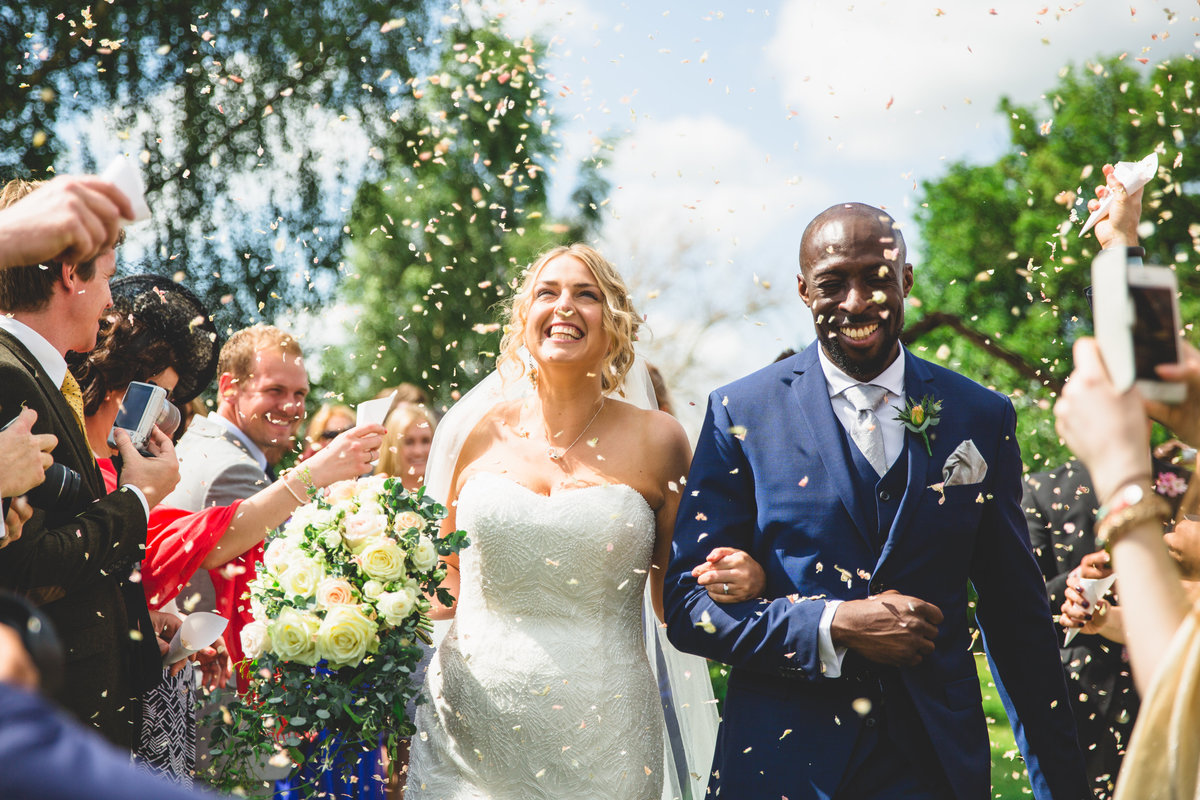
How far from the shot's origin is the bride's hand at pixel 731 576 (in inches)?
125

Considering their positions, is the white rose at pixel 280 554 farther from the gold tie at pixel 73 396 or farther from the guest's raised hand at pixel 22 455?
the guest's raised hand at pixel 22 455

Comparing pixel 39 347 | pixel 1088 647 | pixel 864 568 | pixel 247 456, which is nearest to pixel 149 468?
pixel 39 347

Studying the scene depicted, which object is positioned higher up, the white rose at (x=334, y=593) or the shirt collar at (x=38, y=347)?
the shirt collar at (x=38, y=347)

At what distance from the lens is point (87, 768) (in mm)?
1090

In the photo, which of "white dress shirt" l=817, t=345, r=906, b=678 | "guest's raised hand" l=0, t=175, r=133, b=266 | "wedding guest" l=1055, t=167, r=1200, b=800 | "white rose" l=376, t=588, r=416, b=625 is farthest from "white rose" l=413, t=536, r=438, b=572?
"wedding guest" l=1055, t=167, r=1200, b=800

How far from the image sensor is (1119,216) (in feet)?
11.0

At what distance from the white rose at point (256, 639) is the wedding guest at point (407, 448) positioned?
8.80 feet

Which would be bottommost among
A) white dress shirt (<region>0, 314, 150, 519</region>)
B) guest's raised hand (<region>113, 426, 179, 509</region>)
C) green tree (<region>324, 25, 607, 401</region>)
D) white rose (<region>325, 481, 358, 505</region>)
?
white rose (<region>325, 481, 358, 505</region>)

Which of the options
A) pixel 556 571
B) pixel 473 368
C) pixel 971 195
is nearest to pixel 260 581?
pixel 556 571

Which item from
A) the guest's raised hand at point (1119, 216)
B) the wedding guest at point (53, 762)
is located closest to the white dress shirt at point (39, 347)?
the wedding guest at point (53, 762)

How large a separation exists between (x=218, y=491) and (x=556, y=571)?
1.95 metres

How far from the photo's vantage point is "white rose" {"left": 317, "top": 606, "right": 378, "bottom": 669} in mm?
3582

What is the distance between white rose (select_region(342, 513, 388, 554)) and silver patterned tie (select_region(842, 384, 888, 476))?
1736 millimetres

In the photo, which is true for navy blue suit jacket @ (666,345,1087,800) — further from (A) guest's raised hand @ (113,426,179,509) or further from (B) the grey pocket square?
(A) guest's raised hand @ (113,426,179,509)
